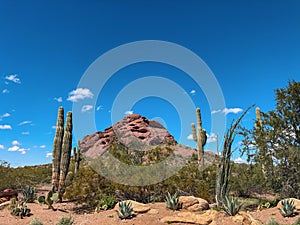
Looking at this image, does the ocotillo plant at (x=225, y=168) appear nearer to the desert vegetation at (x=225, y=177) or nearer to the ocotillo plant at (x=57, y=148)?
the desert vegetation at (x=225, y=177)

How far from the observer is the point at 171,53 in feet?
69.9

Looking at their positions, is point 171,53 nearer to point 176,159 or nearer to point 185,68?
point 185,68

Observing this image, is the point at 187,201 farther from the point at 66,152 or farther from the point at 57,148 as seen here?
the point at 57,148

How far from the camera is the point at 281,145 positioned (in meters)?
12.6

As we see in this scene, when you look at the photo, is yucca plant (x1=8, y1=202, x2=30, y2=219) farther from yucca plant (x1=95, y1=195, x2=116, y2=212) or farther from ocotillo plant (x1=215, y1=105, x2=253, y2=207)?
ocotillo plant (x1=215, y1=105, x2=253, y2=207)

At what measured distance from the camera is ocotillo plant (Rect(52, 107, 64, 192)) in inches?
653

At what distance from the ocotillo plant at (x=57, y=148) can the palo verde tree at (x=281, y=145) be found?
10.2m

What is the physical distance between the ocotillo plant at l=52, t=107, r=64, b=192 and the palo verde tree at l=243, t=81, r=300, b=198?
10.2 meters

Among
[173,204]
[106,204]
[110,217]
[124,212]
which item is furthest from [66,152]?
[173,204]

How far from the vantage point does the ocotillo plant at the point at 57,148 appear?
16.6m

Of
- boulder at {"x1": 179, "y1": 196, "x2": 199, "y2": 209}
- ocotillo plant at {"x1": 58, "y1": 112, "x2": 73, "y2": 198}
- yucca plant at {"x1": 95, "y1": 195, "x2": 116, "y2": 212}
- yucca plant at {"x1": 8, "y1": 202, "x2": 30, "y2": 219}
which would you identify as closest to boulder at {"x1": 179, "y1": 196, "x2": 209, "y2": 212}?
boulder at {"x1": 179, "y1": 196, "x2": 199, "y2": 209}

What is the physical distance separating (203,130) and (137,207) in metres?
11.9

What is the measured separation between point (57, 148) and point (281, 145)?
1177 centimetres

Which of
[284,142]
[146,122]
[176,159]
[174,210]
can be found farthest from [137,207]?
[146,122]
